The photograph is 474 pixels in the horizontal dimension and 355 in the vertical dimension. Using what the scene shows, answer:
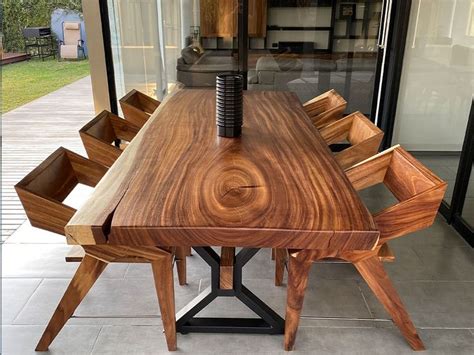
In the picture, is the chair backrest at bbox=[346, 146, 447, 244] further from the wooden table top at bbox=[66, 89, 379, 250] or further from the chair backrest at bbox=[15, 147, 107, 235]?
the chair backrest at bbox=[15, 147, 107, 235]

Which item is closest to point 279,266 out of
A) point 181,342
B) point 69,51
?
point 181,342

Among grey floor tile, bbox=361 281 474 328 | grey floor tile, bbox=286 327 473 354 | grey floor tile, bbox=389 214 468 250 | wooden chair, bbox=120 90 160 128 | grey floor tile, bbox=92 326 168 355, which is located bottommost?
grey floor tile, bbox=389 214 468 250

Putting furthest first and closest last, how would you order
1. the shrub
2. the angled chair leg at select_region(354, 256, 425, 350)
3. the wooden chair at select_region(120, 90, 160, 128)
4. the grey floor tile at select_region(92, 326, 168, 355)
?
the shrub
the wooden chair at select_region(120, 90, 160, 128)
the grey floor tile at select_region(92, 326, 168, 355)
the angled chair leg at select_region(354, 256, 425, 350)

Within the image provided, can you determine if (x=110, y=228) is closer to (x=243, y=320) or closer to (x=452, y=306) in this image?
(x=243, y=320)

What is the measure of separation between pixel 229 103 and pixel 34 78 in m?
8.68

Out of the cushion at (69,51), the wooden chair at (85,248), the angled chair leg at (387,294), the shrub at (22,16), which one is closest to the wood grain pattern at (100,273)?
the wooden chair at (85,248)

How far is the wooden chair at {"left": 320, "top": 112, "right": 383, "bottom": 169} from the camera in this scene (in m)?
2.07

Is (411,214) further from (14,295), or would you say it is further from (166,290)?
(14,295)

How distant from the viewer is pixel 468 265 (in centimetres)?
238

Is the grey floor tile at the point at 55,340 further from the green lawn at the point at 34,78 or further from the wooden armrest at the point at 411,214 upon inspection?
the green lawn at the point at 34,78

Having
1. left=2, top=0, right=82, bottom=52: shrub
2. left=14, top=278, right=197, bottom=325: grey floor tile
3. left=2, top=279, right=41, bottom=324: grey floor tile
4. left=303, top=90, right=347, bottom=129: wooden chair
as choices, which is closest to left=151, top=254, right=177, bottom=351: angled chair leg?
left=14, top=278, right=197, bottom=325: grey floor tile

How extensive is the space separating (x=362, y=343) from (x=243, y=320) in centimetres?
52

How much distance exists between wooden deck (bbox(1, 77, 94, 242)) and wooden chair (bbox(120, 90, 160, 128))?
1102 millimetres

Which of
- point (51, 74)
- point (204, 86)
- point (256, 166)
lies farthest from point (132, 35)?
point (51, 74)
